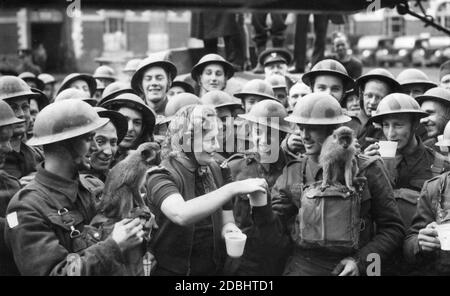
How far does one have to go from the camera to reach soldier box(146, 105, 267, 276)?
4.09m

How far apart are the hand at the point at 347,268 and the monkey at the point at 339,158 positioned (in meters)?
0.42

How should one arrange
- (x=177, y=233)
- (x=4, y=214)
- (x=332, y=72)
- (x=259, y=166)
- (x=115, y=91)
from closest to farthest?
(x=177, y=233)
(x=4, y=214)
(x=259, y=166)
(x=332, y=72)
(x=115, y=91)

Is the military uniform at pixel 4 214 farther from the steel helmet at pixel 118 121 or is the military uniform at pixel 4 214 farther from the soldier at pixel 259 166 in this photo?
the soldier at pixel 259 166

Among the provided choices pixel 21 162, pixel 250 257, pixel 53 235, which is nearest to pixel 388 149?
pixel 250 257

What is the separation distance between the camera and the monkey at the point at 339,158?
4043 mm

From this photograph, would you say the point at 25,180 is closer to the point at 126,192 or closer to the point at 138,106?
the point at 138,106

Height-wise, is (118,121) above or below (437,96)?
below

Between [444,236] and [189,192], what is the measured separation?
1.40 m

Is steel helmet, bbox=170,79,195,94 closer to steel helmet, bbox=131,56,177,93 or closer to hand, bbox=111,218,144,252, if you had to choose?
steel helmet, bbox=131,56,177,93

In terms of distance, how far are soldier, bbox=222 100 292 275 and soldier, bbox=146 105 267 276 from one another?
32 cm

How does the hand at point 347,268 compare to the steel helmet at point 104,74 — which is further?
the steel helmet at point 104,74

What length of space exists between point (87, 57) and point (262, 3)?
3032 cm

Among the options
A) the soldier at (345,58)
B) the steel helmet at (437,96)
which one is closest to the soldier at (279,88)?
the steel helmet at (437,96)

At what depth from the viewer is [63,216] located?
143 inches
